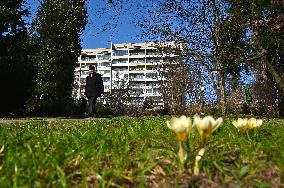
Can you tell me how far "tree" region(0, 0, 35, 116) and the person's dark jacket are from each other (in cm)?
1351

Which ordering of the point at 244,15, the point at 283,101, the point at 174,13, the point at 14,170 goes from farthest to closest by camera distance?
the point at 283,101 → the point at 174,13 → the point at 244,15 → the point at 14,170

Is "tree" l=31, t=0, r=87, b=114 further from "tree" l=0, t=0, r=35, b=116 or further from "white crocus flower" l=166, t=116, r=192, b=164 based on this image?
"white crocus flower" l=166, t=116, r=192, b=164

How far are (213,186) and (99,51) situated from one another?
157 m

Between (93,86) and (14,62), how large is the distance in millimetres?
14563

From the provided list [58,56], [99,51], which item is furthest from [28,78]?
[99,51]

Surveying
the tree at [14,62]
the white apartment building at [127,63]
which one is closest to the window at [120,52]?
the white apartment building at [127,63]

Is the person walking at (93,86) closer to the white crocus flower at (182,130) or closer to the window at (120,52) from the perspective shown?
the white crocus flower at (182,130)

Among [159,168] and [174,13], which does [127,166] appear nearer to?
[159,168]

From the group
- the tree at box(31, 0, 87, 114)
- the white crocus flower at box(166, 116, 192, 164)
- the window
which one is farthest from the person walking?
the window

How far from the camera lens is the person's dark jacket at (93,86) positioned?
60.1 feet

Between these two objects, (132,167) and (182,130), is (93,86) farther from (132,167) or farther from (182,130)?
(182,130)

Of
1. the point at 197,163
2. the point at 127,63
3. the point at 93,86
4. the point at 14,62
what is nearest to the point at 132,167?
the point at 197,163

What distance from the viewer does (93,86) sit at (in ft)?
60.1

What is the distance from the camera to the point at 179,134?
2553 mm
